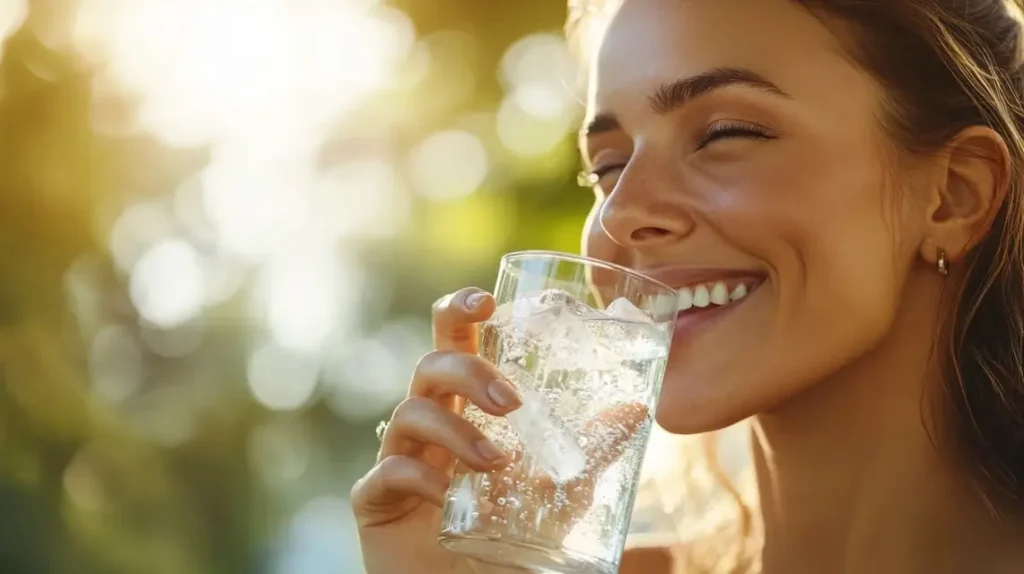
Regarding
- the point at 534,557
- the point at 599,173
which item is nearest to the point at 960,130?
the point at 599,173

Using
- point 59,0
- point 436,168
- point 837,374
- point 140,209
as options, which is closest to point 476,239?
point 436,168

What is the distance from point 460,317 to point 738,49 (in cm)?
54

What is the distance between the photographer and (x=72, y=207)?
10.2 feet

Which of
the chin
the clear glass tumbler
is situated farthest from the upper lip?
the clear glass tumbler

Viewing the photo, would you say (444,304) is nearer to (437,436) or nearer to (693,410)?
(437,436)

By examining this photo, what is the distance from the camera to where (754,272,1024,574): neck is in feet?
5.15

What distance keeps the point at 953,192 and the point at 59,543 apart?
2.59 metres

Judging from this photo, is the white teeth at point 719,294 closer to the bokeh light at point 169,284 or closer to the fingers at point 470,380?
the fingers at point 470,380

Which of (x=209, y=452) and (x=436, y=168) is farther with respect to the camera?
(x=436, y=168)

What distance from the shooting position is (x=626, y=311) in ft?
4.00

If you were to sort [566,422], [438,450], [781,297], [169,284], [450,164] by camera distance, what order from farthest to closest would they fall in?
[450,164] → [169,284] → [438,450] → [781,297] → [566,422]

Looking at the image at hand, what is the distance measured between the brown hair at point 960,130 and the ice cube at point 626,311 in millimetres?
557

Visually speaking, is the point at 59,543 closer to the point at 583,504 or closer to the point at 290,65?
the point at 290,65

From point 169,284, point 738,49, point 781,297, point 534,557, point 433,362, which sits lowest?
point 534,557
